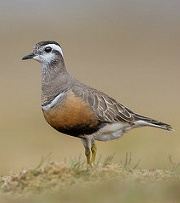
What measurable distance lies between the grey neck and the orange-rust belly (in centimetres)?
29

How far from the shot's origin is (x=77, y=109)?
870cm

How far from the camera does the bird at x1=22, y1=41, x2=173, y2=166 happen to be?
342 inches

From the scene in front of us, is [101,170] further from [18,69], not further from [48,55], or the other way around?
[18,69]

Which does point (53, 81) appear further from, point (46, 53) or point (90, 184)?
point (90, 184)

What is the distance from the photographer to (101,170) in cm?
779

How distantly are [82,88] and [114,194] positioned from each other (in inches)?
122

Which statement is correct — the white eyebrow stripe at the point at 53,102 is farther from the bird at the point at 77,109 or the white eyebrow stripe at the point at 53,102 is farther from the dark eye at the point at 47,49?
the dark eye at the point at 47,49

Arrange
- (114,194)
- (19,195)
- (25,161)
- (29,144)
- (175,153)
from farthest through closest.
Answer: (29,144) → (25,161) → (175,153) → (19,195) → (114,194)

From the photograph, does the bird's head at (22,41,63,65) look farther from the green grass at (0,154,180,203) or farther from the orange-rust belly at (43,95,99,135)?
the green grass at (0,154,180,203)

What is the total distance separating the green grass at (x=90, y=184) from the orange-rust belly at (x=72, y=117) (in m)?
0.68

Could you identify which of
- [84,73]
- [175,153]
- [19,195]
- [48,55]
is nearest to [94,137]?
[48,55]

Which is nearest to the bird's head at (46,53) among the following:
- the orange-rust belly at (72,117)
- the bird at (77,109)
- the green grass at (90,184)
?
the bird at (77,109)

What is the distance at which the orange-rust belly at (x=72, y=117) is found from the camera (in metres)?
8.63

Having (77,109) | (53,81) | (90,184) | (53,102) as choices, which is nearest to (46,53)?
(53,81)
